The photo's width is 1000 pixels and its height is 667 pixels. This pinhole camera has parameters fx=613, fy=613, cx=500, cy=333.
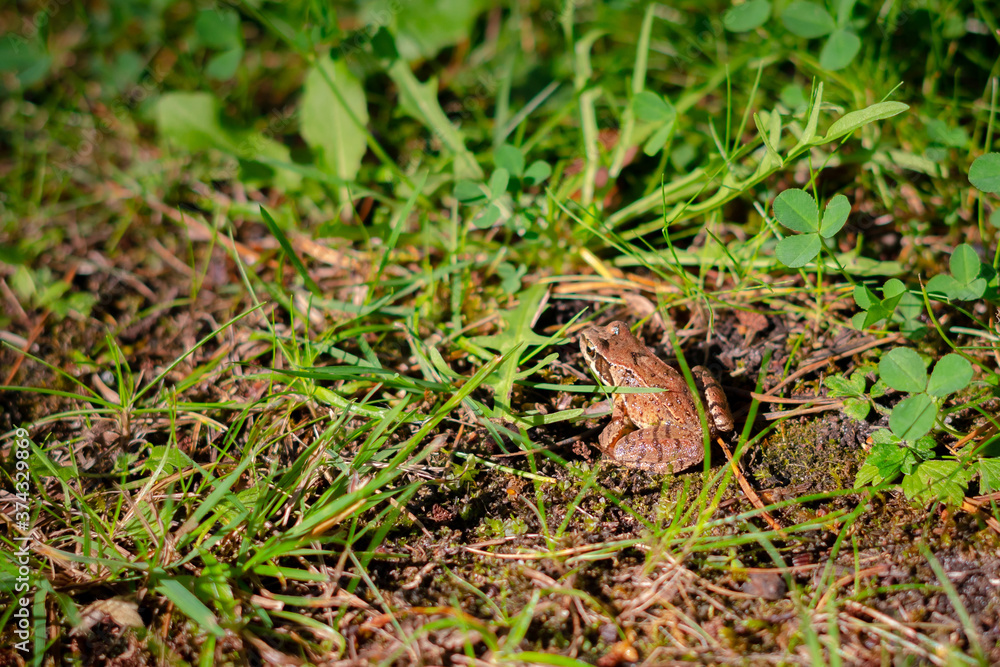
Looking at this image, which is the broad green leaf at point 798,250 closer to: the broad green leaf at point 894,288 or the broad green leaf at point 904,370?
the broad green leaf at point 894,288

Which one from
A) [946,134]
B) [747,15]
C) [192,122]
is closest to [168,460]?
[192,122]

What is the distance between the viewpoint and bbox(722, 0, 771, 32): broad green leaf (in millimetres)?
3686

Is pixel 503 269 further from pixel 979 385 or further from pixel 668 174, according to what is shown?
pixel 979 385

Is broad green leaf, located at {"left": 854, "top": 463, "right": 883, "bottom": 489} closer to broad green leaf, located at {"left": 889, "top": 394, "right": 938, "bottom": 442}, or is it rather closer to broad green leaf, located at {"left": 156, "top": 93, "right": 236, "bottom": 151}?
broad green leaf, located at {"left": 889, "top": 394, "right": 938, "bottom": 442}

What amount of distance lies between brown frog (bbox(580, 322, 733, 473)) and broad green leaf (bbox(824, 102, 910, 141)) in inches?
50.9

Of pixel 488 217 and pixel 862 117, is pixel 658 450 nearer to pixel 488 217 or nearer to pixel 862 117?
pixel 488 217

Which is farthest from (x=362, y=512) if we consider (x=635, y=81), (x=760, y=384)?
(x=635, y=81)

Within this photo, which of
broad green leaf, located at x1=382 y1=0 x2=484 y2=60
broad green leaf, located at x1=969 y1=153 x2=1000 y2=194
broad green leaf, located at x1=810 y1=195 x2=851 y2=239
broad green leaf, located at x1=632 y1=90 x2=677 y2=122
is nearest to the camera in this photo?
broad green leaf, located at x1=810 y1=195 x2=851 y2=239

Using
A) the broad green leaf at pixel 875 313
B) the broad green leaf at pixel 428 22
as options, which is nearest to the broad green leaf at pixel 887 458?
the broad green leaf at pixel 875 313

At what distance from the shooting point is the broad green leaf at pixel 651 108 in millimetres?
3582

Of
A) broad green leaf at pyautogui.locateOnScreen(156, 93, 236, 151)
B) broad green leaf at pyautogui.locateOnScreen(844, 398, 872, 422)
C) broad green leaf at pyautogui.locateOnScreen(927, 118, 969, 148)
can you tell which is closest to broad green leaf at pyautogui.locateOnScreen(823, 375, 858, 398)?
broad green leaf at pyautogui.locateOnScreen(844, 398, 872, 422)

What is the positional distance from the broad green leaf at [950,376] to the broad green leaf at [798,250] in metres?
0.71

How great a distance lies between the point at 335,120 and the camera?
4219mm

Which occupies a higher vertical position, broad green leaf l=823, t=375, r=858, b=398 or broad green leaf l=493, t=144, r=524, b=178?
broad green leaf l=493, t=144, r=524, b=178
